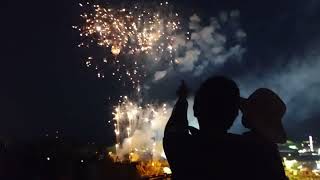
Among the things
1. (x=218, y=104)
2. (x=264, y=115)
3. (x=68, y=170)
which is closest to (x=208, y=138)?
(x=218, y=104)

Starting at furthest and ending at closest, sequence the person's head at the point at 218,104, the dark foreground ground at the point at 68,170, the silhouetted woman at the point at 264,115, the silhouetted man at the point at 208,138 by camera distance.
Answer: the dark foreground ground at the point at 68,170, the silhouetted woman at the point at 264,115, the person's head at the point at 218,104, the silhouetted man at the point at 208,138

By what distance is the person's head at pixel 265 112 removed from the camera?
2311mm

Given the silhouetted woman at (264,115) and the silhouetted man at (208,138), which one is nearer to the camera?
the silhouetted man at (208,138)

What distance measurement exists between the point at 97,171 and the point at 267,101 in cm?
1615

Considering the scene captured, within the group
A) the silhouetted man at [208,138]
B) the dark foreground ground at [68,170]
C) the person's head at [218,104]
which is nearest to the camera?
the silhouetted man at [208,138]

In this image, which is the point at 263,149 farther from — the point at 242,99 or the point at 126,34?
the point at 126,34

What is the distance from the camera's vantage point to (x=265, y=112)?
235 cm

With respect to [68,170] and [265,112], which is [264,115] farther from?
[68,170]

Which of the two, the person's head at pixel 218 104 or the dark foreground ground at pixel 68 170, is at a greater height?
the dark foreground ground at pixel 68 170

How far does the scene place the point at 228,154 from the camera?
1967 millimetres

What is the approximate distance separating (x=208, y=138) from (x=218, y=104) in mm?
176

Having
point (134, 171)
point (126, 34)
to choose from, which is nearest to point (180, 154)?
point (134, 171)

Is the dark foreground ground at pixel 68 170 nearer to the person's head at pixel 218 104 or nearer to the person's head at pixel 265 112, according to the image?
the person's head at pixel 265 112

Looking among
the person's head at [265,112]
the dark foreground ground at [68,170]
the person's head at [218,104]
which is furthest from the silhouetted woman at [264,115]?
the dark foreground ground at [68,170]
